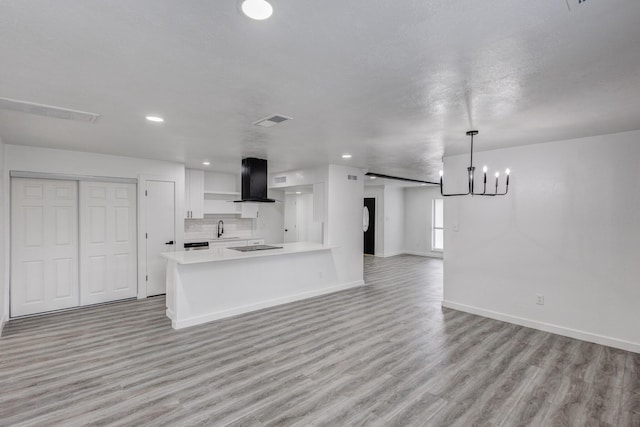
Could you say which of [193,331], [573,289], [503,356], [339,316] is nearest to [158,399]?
[193,331]

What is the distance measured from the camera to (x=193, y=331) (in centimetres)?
406

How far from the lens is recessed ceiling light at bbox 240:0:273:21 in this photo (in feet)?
4.49

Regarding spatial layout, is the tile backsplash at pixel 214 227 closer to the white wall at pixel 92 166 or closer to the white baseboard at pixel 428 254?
the white wall at pixel 92 166

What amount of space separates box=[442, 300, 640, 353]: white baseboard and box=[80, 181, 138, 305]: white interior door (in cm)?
537

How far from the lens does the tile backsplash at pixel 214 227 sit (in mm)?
7191

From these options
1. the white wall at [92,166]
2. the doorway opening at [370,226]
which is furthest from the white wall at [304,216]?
the white wall at [92,166]

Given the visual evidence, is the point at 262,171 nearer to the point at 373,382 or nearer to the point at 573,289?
the point at 373,382

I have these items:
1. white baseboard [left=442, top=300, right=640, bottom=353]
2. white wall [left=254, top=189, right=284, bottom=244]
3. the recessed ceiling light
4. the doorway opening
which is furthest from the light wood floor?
the doorway opening

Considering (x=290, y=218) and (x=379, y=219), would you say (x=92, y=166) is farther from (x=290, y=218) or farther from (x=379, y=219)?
(x=379, y=219)

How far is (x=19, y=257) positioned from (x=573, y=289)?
24.5 feet

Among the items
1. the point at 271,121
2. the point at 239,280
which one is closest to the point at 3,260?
the point at 239,280

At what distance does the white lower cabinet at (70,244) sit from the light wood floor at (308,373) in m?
0.43

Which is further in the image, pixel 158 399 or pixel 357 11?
pixel 158 399

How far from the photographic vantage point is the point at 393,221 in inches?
423
